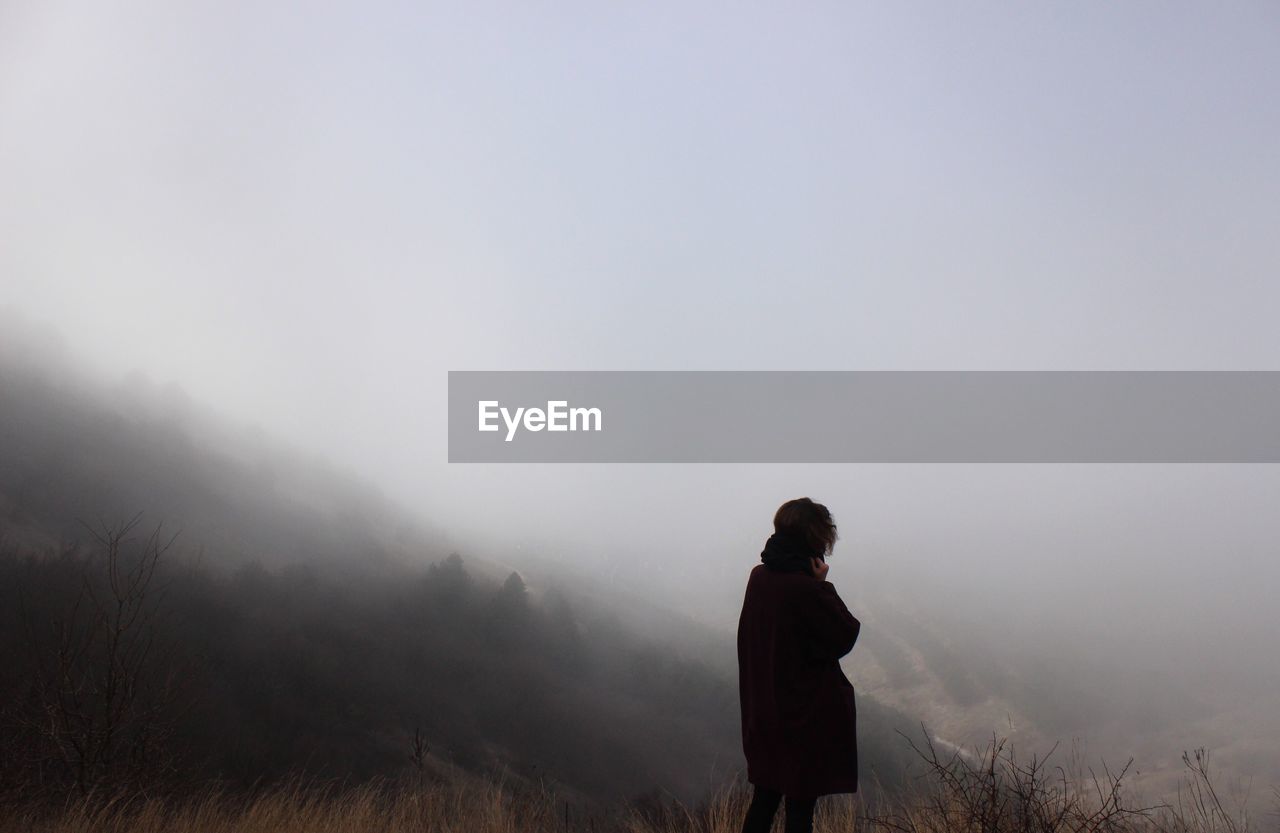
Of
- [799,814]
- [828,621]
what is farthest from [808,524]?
[799,814]

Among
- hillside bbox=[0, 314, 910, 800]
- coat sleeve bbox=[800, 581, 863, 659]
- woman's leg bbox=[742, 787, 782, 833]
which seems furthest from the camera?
hillside bbox=[0, 314, 910, 800]

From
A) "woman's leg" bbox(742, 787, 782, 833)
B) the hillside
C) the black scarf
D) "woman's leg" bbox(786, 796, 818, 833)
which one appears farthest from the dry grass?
the hillside

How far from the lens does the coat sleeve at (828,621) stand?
3.33 m

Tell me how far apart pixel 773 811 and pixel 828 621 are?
0.97m

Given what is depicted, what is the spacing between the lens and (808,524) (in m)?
3.58

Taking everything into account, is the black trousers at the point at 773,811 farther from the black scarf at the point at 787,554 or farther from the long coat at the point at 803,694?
the black scarf at the point at 787,554

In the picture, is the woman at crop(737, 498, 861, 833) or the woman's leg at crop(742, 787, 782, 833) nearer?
the woman at crop(737, 498, 861, 833)

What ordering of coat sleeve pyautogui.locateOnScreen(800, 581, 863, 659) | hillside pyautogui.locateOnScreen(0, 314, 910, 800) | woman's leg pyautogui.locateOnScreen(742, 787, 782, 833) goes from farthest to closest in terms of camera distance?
hillside pyautogui.locateOnScreen(0, 314, 910, 800) → woman's leg pyautogui.locateOnScreen(742, 787, 782, 833) → coat sleeve pyautogui.locateOnScreen(800, 581, 863, 659)

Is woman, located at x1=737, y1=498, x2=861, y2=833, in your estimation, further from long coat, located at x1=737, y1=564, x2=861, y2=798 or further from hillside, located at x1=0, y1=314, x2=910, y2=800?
hillside, located at x1=0, y1=314, x2=910, y2=800

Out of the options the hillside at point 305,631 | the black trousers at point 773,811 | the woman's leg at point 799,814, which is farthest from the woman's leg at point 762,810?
the hillside at point 305,631

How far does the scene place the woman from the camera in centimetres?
335

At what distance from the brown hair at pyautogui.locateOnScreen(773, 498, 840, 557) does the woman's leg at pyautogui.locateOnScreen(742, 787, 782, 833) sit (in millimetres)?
1121

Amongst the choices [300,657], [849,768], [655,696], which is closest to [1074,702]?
[655,696]

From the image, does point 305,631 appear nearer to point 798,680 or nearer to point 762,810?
point 762,810
